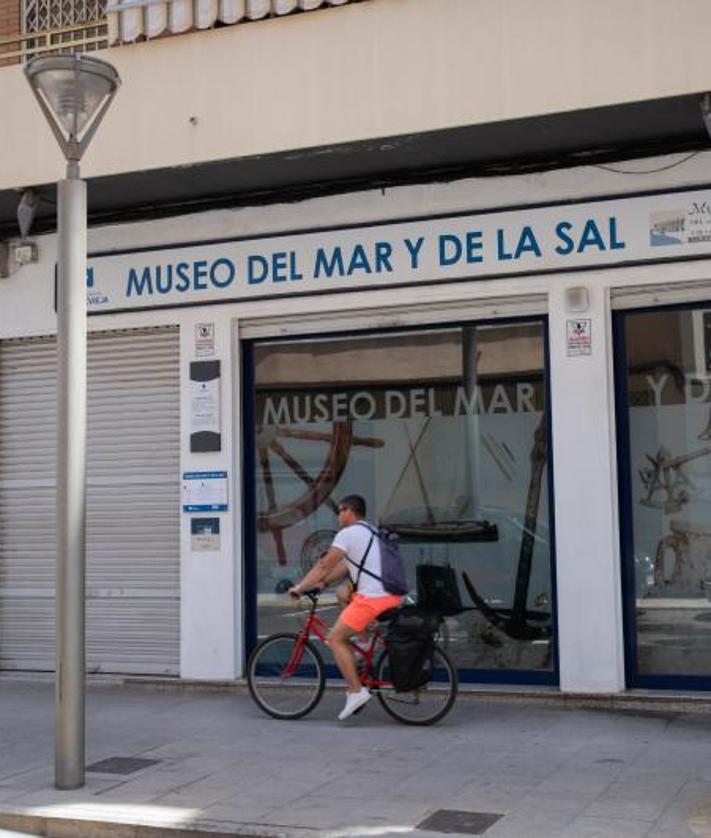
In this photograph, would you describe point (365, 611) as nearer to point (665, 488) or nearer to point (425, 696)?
point (425, 696)

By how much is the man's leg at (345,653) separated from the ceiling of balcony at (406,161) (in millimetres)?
3700

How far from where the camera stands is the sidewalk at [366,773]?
20.8 ft

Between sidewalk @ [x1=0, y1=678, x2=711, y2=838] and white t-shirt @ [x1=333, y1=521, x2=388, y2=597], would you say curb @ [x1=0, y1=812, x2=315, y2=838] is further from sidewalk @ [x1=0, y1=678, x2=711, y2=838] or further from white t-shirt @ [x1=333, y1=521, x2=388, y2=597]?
white t-shirt @ [x1=333, y1=521, x2=388, y2=597]

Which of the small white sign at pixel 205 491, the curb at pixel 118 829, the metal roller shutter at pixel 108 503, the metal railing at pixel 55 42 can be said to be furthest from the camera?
the metal roller shutter at pixel 108 503

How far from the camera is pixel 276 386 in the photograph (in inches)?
436

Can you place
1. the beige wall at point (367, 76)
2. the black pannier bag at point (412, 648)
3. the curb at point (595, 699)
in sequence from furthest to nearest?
the curb at point (595, 699) < the black pannier bag at point (412, 648) < the beige wall at point (367, 76)

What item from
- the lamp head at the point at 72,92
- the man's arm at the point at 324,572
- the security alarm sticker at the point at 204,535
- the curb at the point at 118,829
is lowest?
the curb at the point at 118,829

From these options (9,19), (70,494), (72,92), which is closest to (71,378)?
(70,494)

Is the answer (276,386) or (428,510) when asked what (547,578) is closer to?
(428,510)

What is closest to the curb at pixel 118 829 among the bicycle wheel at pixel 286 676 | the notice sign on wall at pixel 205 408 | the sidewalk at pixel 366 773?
the sidewalk at pixel 366 773

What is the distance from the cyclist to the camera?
8.79 metres

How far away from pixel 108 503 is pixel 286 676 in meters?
3.01

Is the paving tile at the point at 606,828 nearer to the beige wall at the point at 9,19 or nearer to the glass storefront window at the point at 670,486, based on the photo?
the glass storefront window at the point at 670,486

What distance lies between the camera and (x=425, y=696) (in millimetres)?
8914
